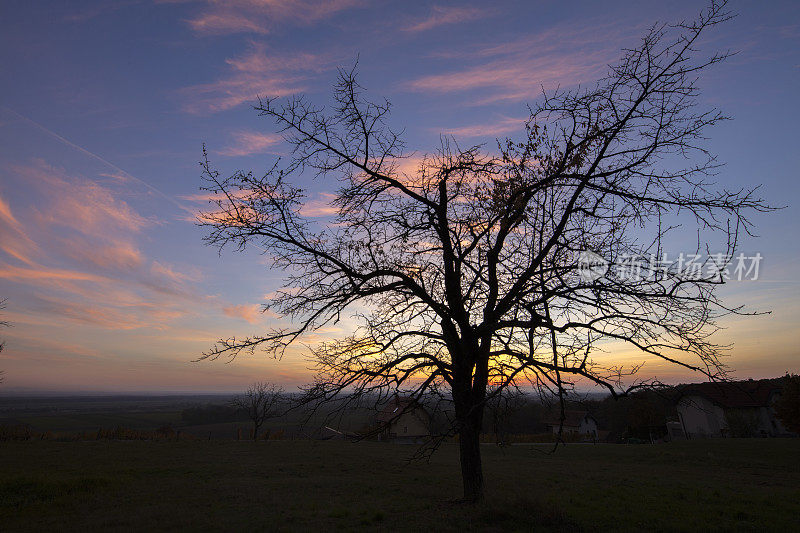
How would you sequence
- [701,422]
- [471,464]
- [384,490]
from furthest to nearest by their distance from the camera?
[701,422], [384,490], [471,464]

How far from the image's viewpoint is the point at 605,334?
7.71 meters

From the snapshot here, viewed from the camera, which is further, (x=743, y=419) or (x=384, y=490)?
(x=743, y=419)

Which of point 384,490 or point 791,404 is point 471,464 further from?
point 791,404

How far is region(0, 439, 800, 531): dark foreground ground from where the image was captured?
11.3 metres

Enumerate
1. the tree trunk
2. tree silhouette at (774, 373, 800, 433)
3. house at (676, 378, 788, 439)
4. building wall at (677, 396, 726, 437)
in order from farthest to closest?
building wall at (677, 396, 726, 437)
house at (676, 378, 788, 439)
tree silhouette at (774, 373, 800, 433)
the tree trunk

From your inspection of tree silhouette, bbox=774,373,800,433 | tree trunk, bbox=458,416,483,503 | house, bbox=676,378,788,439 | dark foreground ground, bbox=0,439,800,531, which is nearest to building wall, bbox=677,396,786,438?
house, bbox=676,378,788,439

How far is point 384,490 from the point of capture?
16984 mm

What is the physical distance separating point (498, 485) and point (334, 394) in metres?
11.5

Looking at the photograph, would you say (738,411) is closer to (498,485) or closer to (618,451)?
(618,451)

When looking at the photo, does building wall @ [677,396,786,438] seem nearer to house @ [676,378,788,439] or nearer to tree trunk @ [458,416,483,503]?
house @ [676,378,788,439]

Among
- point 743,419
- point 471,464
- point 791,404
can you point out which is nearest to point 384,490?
point 471,464

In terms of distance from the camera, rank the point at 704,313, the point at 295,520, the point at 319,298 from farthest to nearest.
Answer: the point at 295,520 < the point at 319,298 < the point at 704,313

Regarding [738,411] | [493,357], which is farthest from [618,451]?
[493,357]

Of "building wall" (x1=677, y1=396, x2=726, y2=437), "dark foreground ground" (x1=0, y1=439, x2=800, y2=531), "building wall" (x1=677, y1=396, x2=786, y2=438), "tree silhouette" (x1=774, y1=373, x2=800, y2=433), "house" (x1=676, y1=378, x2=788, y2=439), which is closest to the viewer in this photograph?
"dark foreground ground" (x1=0, y1=439, x2=800, y2=531)
